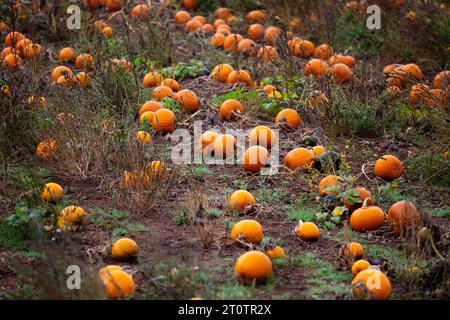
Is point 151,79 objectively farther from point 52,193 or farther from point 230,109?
point 52,193

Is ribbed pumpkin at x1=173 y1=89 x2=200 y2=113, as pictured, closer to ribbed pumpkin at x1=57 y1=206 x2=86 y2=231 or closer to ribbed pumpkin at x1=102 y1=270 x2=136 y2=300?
ribbed pumpkin at x1=57 y1=206 x2=86 y2=231

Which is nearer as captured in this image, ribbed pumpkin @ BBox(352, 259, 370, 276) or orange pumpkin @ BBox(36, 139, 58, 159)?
ribbed pumpkin @ BBox(352, 259, 370, 276)

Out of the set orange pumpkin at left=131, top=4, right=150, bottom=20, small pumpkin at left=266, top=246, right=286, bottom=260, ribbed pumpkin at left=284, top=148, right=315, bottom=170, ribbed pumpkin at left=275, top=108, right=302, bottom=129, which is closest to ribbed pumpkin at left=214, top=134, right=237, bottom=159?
ribbed pumpkin at left=284, top=148, right=315, bottom=170

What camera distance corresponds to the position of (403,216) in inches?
187

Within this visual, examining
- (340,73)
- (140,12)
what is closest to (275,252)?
(340,73)

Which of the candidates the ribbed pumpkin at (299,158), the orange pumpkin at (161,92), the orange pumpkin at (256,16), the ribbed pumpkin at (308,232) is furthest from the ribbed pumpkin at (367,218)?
the orange pumpkin at (256,16)

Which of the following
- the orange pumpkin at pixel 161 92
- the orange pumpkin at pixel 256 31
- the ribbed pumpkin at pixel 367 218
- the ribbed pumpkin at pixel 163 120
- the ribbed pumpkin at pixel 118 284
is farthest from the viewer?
the orange pumpkin at pixel 256 31

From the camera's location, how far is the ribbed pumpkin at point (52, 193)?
195 inches

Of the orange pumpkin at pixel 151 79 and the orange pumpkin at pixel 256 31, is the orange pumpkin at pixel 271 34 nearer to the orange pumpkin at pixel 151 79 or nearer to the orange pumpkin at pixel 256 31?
the orange pumpkin at pixel 256 31

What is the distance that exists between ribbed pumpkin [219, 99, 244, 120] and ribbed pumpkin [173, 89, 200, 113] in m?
0.29

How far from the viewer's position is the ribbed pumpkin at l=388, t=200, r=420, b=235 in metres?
4.66

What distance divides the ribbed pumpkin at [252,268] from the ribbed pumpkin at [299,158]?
174cm
